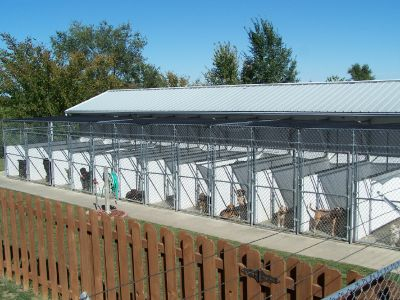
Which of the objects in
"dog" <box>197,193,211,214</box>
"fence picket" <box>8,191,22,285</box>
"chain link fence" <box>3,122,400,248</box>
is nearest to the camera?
"fence picket" <box>8,191,22,285</box>

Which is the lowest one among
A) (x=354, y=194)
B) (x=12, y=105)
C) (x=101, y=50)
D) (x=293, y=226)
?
(x=293, y=226)

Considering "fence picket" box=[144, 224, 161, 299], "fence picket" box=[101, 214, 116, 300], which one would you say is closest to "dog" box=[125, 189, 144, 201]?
"fence picket" box=[101, 214, 116, 300]

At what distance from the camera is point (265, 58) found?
1698 inches

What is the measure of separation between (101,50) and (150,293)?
61035 millimetres

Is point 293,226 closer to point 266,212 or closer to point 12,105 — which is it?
point 266,212

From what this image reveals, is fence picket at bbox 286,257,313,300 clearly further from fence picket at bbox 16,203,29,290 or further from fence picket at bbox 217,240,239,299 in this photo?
fence picket at bbox 16,203,29,290

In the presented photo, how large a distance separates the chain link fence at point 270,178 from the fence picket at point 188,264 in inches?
317

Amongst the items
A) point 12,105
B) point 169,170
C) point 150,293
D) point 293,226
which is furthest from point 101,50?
point 150,293

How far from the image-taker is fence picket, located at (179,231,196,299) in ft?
16.5

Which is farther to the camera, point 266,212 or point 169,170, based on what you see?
point 169,170

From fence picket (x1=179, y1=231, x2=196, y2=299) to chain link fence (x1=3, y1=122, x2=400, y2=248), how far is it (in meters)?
8.06

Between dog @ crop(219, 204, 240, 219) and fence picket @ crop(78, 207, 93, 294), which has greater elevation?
fence picket @ crop(78, 207, 93, 294)

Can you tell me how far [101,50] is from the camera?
63.5m

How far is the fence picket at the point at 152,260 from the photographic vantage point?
5348 millimetres
